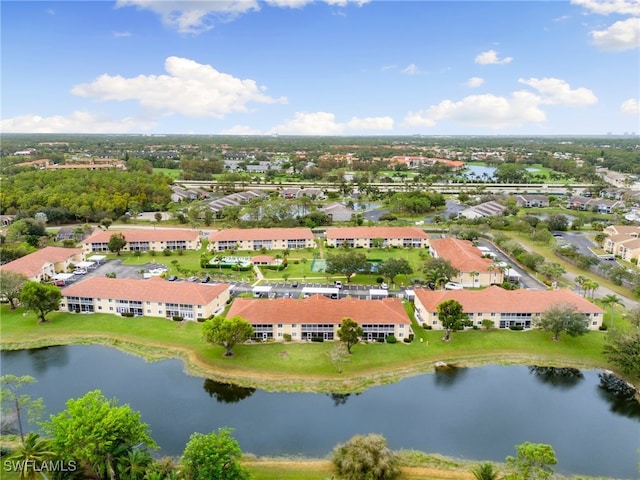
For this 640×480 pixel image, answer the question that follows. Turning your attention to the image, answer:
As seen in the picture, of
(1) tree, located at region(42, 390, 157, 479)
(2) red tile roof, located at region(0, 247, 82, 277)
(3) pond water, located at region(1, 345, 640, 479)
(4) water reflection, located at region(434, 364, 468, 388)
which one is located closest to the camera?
(1) tree, located at region(42, 390, 157, 479)

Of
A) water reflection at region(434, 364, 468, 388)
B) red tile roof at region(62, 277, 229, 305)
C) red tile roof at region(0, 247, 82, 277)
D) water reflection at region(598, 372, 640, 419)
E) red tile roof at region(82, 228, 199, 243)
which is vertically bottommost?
water reflection at region(598, 372, 640, 419)

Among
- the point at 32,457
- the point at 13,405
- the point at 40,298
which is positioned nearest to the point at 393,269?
the point at 40,298

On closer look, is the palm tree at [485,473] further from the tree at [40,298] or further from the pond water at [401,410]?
the tree at [40,298]

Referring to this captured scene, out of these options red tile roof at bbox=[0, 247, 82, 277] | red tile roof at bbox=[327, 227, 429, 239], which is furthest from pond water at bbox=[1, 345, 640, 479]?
red tile roof at bbox=[327, 227, 429, 239]

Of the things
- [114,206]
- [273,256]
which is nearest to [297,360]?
[273,256]

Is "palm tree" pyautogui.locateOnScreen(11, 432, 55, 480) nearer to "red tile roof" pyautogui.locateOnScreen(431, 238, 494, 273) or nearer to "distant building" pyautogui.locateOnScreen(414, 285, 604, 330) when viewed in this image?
"distant building" pyautogui.locateOnScreen(414, 285, 604, 330)

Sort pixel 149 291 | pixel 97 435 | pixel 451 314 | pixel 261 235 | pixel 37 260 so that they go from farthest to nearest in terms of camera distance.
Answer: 1. pixel 261 235
2. pixel 37 260
3. pixel 149 291
4. pixel 451 314
5. pixel 97 435

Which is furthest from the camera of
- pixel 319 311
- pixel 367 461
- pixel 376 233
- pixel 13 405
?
pixel 376 233

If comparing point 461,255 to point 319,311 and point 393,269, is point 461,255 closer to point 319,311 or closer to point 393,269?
point 393,269
